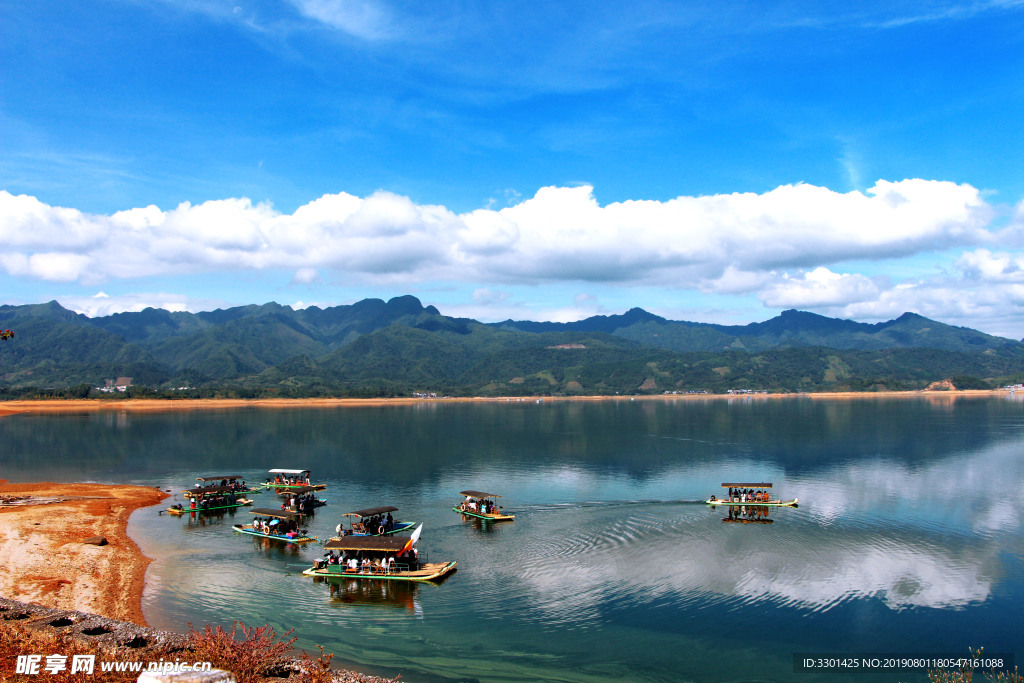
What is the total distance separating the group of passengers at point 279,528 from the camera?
52.9 m

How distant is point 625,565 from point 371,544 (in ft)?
61.2

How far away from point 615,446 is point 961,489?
184 feet

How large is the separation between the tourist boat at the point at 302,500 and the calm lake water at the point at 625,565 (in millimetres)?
2814

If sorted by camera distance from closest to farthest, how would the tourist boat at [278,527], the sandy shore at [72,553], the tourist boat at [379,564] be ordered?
the sandy shore at [72,553], the tourist boat at [379,564], the tourist boat at [278,527]

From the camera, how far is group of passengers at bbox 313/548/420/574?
4250 cm

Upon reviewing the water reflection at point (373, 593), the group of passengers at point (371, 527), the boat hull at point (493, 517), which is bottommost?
the water reflection at point (373, 593)

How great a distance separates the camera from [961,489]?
73.6m

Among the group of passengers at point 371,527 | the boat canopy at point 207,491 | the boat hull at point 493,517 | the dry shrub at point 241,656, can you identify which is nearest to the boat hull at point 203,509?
the boat canopy at point 207,491

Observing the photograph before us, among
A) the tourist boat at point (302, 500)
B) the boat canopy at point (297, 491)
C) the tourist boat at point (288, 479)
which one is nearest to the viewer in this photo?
the tourist boat at point (302, 500)

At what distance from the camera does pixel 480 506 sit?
6016cm

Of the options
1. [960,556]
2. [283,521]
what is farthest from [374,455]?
[960,556]

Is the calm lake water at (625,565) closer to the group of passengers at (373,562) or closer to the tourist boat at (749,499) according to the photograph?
the group of passengers at (373,562)

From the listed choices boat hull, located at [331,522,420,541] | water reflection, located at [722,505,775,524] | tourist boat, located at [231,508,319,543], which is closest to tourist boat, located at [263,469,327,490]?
tourist boat, located at [231,508,319,543]

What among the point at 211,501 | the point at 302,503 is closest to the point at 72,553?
the point at 211,501
